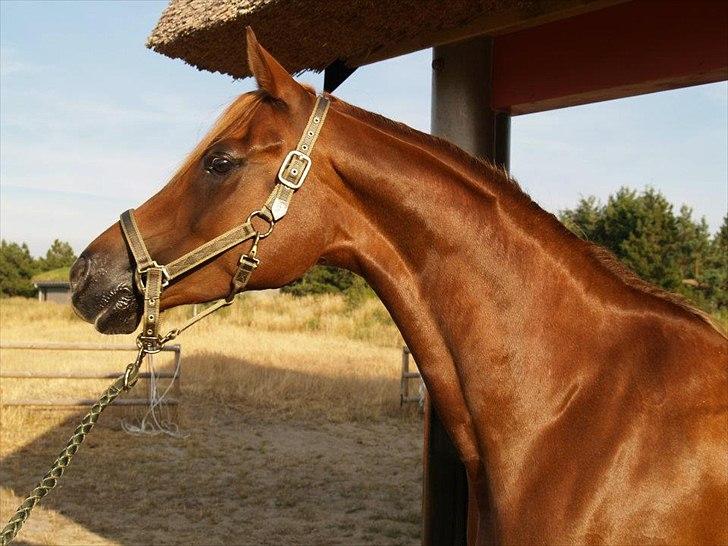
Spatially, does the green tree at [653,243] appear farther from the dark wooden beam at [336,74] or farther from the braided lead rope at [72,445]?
the braided lead rope at [72,445]

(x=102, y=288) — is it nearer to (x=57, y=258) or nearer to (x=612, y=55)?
(x=612, y=55)

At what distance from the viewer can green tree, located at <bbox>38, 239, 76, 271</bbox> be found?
46725 mm

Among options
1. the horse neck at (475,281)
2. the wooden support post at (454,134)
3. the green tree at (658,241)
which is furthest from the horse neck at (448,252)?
the green tree at (658,241)

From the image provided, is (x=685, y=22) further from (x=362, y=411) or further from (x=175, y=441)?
(x=362, y=411)

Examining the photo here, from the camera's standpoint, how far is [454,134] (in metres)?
3.81

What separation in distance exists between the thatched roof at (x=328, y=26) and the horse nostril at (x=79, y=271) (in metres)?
2.20

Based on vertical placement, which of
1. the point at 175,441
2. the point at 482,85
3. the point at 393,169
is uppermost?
the point at 482,85

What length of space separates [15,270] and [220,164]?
4531 cm

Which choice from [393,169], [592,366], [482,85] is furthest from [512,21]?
[592,366]

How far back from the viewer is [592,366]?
6.64 ft

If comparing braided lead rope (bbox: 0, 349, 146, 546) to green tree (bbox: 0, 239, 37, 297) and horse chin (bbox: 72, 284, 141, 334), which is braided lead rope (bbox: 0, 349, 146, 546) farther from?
green tree (bbox: 0, 239, 37, 297)

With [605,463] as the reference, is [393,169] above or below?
above

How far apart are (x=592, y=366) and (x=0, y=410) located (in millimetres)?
9625

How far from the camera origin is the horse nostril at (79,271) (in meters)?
2.08
